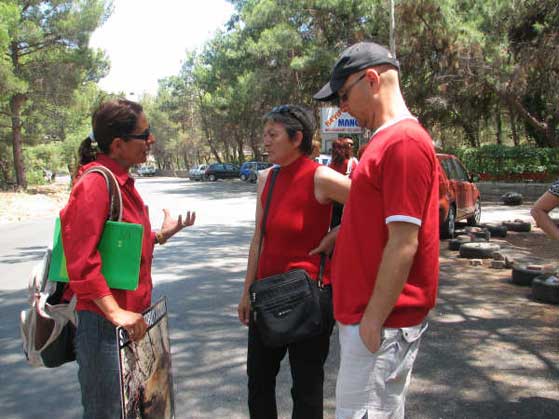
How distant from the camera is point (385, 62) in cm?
187

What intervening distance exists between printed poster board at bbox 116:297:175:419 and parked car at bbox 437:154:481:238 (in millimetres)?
8089

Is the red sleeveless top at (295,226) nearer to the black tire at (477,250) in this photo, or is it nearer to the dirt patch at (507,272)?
the dirt patch at (507,272)

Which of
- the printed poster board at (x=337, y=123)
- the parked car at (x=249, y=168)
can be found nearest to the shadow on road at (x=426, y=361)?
the printed poster board at (x=337, y=123)

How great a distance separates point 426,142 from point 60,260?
1.48 m

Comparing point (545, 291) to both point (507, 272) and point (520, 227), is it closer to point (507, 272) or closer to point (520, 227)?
point (507, 272)

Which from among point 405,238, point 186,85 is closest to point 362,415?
point 405,238

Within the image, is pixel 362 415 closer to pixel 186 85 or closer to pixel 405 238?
pixel 405 238

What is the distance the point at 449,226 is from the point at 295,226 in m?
8.67

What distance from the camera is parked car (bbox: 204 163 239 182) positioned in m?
47.2

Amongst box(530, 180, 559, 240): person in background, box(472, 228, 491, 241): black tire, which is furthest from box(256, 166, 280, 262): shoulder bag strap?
box(472, 228, 491, 241): black tire

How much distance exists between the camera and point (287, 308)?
2.49 metres

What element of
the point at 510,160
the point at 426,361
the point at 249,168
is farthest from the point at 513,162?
the point at 249,168

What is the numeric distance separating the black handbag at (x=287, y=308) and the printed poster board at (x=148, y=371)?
0.44 meters

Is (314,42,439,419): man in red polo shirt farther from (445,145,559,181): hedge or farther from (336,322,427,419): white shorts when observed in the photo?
(445,145,559,181): hedge
